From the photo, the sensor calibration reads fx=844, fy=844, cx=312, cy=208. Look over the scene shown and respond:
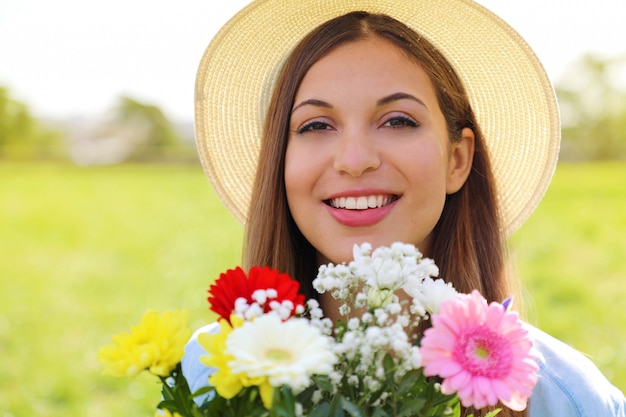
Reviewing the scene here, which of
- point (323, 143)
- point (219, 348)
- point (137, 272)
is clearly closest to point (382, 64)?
point (323, 143)

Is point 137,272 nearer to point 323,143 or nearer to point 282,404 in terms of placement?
point 323,143

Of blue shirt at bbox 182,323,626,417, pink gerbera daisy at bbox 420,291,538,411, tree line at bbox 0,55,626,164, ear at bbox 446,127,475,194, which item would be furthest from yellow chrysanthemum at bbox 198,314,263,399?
tree line at bbox 0,55,626,164

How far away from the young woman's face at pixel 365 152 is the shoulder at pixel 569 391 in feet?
1.53

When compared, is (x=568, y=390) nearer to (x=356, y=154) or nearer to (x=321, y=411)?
(x=356, y=154)

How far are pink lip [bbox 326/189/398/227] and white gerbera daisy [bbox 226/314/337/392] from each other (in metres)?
0.95

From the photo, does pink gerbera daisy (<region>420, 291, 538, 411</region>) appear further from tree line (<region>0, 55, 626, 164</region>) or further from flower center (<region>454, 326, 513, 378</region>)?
tree line (<region>0, 55, 626, 164</region>)

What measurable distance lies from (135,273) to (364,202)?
21.5 feet

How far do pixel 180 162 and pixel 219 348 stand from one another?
23529 millimetres

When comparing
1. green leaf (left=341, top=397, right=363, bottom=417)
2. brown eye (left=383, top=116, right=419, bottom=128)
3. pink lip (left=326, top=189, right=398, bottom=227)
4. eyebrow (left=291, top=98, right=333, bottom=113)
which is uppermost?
eyebrow (left=291, top=98, right=333, bottom=113)

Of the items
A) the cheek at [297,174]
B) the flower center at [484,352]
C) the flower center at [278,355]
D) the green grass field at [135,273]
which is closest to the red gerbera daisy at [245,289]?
the flower center at [278,355]

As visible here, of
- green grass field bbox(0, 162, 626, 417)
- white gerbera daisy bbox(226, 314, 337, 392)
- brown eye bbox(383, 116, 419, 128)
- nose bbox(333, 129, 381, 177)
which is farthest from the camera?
green grass field bbox(0, 162, 626, 417)

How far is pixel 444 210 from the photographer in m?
2.40

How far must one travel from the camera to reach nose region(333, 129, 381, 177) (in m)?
1.93

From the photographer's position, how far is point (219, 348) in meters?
1.06
